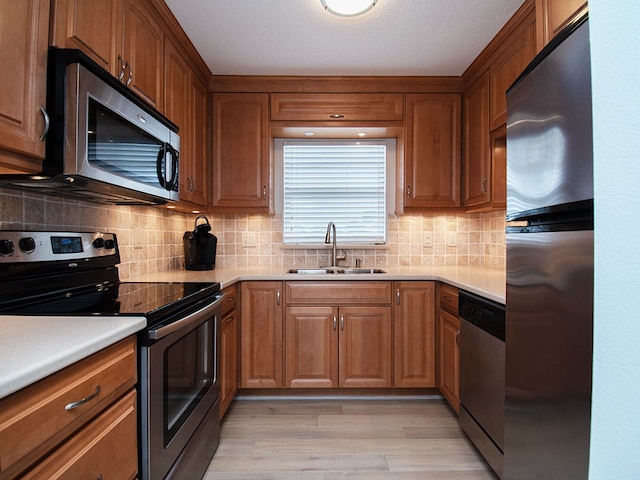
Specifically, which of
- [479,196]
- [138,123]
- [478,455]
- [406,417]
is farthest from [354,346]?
[138,123]

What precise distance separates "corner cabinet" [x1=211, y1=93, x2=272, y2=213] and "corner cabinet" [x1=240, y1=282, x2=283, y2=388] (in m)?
0.72

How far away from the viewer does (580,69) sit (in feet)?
2.57

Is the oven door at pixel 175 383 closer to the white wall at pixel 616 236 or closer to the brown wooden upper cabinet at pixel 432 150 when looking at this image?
the white wall at pixel 616 236

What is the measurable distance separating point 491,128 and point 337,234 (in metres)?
1.38

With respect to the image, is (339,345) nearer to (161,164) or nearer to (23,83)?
(161,164)

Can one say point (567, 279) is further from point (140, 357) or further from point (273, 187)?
point (273, 187)

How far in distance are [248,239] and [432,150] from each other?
165 centimetres

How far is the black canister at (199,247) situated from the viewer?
2.52m

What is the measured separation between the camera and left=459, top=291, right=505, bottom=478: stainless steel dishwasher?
1.48m

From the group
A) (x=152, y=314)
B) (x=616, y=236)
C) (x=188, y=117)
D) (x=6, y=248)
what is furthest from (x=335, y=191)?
(x=616, y=236)

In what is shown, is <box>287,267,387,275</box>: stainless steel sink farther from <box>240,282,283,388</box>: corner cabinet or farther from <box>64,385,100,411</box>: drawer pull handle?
<box>64,385,100,411</box>: drawer pull handle

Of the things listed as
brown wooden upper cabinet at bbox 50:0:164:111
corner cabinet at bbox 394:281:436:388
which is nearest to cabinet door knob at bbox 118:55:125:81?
brown wooden upper cabinet at bbox 50:0:164:111

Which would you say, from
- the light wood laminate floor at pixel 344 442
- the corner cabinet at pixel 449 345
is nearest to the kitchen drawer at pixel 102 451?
the light wood laminate floor at pixel 344 442

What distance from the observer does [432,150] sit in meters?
2.67
